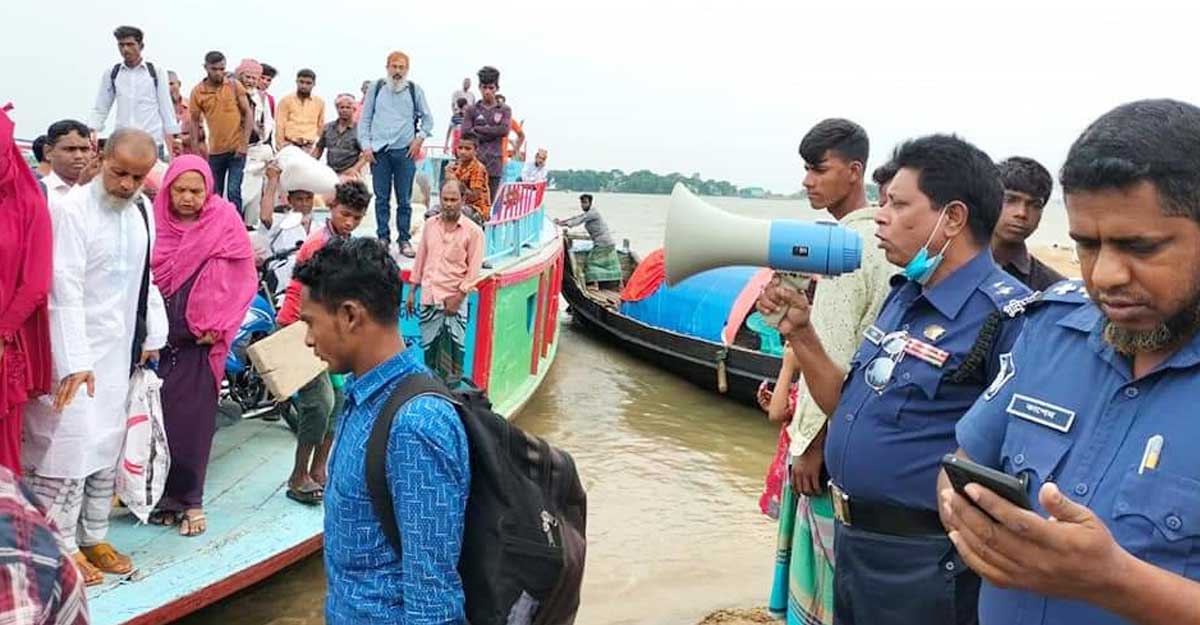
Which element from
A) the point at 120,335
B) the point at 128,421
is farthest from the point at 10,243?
the point at 128,421

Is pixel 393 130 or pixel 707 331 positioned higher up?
pixel 393 130

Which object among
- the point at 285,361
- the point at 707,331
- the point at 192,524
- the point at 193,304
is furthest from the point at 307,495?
the point at 707,331

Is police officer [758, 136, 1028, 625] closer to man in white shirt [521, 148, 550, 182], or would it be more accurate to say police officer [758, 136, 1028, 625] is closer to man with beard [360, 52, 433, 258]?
man with beard [360, 52, 433, 258]

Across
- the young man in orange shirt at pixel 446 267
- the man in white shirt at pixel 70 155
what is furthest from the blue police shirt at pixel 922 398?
the young man in orange shirt at pixel 446 267

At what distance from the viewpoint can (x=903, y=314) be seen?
92.5 inches

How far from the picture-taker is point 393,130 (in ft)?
26.6

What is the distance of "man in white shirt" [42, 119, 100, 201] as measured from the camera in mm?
4188

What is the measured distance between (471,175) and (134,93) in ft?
9.30

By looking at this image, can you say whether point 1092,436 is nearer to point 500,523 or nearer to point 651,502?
point 500,523

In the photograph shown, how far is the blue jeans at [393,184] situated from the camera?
325 inches

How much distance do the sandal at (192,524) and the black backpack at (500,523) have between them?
2792 mm

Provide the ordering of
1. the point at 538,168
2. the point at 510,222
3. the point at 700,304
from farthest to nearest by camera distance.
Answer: the point at 538,168 < the point at 700,304 < the point at 510,222

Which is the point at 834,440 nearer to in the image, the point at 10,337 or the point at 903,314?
the point at 903,314

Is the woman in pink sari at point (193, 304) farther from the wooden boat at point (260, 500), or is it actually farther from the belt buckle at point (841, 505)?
the belt buckle at point (841, 505)
